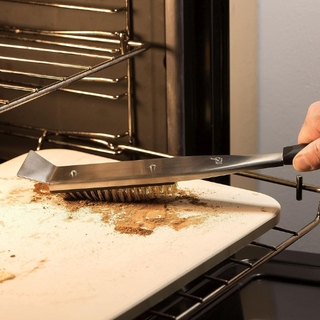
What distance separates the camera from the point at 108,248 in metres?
0.54

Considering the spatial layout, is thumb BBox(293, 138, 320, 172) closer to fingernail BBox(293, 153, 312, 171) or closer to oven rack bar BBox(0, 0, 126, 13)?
fingernail BBox(293, 153, 312, 171)

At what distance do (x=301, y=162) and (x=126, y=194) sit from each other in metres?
0.25

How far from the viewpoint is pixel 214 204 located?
0.65 meters

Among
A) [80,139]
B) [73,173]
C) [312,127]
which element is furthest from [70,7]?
[312,127]

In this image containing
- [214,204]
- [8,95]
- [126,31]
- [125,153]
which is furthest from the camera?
[8,95]

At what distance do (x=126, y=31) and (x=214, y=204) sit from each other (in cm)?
42

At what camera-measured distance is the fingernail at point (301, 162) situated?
22.4 inches

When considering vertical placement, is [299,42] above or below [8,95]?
above

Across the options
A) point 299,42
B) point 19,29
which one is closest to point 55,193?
point 19,29

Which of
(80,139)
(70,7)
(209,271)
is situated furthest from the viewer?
(80,139)

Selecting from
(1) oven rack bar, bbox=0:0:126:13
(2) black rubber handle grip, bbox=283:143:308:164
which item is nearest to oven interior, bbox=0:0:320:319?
(1) oven rack bar, bbox=0:0:126:13

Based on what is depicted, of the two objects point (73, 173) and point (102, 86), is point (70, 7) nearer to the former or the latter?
point (102, 86)

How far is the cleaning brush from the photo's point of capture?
0.59 meters

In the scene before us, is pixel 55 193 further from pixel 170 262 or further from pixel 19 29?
pixel 19 29
